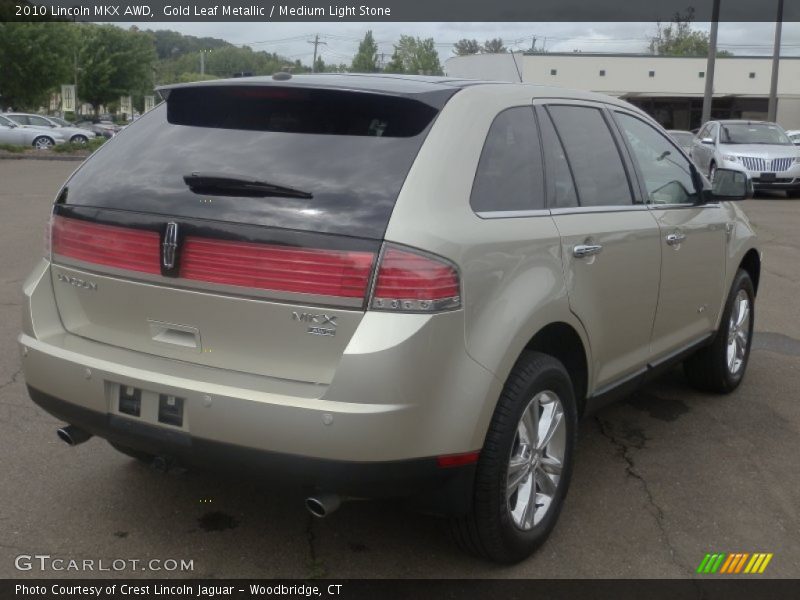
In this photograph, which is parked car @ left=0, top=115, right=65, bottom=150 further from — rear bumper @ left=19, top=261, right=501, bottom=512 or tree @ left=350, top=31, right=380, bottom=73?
tree @ left=350, top=31, right=380, bottom=73

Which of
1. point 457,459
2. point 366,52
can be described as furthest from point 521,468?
point 366,52

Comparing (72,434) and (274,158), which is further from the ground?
(274,158)

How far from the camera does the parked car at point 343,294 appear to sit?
2.89 metres

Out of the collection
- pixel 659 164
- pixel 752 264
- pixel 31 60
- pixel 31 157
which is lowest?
pixel 31 157

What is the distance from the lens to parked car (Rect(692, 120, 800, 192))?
19.3m

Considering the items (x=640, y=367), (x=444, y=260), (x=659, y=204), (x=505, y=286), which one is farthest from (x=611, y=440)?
(x=444, y=260)

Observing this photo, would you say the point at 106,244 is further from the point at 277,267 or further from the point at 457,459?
the point at 457,459

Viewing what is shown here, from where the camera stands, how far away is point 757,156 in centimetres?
1930

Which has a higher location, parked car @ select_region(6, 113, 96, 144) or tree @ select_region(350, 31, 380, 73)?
tree @ select_region(350, 31, 380, 73)

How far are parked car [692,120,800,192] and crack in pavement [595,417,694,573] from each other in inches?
590

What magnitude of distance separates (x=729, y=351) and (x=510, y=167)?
2755 millimetres

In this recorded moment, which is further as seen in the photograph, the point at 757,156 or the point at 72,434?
the point at 757,156

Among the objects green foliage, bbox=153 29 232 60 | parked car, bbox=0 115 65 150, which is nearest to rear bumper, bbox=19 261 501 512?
parked car, bbox=0 115 65 150

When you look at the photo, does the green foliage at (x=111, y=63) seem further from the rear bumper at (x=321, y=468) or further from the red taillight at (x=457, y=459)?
the red taillight at (x=457, y=459)
